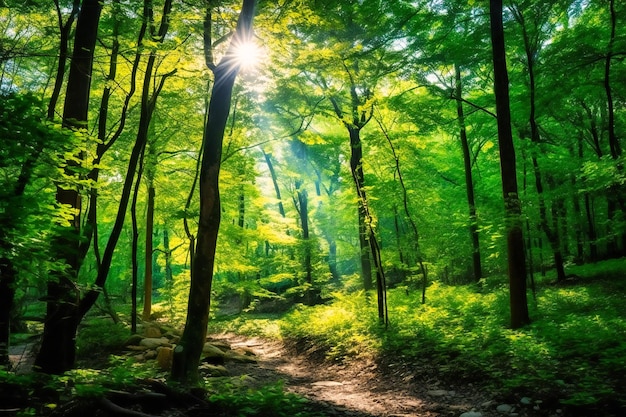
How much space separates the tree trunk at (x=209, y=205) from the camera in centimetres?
633

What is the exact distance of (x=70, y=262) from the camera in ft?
18.7

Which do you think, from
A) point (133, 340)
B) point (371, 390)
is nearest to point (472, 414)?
point (371, 390)

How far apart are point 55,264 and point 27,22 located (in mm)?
8895

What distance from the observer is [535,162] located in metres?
12.7

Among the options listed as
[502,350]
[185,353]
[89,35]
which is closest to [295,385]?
[185,353]

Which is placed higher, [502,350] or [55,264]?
[55,264]

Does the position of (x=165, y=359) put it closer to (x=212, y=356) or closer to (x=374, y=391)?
(x=212, y=356)

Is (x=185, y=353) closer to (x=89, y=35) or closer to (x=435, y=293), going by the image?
(x=89, y=35)

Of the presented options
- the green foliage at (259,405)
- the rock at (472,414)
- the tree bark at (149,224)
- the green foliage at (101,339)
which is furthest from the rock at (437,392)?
the tree bark at (149,224)

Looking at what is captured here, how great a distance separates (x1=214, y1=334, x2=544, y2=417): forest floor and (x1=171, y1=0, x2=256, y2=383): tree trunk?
184cm

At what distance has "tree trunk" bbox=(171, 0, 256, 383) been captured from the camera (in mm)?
6328

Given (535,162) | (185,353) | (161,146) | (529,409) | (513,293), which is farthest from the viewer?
(161,146)

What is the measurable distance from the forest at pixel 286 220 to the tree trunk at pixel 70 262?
37mm

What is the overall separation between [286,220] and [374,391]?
13.4 m
